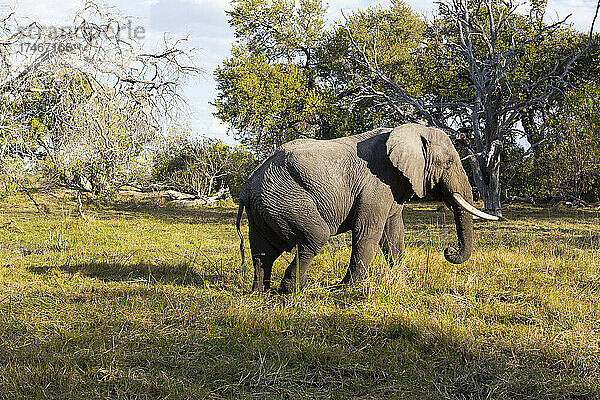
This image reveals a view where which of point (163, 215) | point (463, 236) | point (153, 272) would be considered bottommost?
point (153, 272)

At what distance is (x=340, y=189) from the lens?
593 cm

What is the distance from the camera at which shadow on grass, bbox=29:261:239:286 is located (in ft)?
22.9

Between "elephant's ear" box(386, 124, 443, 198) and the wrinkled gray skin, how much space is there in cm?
1

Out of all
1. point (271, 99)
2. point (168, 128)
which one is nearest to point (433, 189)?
point (168, 128)

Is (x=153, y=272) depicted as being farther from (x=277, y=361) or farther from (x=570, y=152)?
(x=570, y=152)

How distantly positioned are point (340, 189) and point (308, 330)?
1.72 meters

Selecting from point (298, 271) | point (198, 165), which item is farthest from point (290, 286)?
point (198, 165)

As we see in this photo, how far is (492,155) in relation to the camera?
17.6 metres

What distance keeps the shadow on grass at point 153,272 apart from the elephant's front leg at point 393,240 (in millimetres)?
1957

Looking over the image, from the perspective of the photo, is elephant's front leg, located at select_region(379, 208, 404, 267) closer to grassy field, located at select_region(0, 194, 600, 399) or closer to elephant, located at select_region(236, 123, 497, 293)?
grassy field, located at select_region(0, 194, 600, 399)

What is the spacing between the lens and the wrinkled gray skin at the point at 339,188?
5.84m

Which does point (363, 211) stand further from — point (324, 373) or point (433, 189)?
point (324, 373)

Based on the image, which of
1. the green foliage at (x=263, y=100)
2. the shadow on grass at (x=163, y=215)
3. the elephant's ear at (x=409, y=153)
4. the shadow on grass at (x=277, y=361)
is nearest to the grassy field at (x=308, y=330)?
the shadow on grass at (x=277, y=361)

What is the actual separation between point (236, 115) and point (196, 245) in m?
9.90
